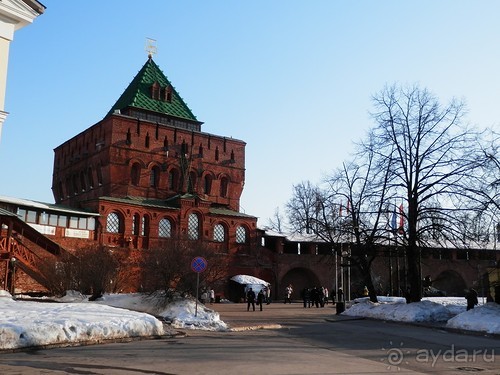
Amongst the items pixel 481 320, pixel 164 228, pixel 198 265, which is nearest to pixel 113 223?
pixel 164 228

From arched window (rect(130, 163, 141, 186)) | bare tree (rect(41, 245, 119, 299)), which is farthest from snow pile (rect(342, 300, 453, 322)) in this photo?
arched window (rect(130, 163, 141, 186))

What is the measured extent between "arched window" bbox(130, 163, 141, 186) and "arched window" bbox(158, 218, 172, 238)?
Result: 4.95m

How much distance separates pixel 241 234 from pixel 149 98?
16660mm

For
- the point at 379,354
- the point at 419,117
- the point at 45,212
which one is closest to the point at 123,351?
Answer: the point at 379,354

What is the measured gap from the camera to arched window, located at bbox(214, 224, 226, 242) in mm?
49562

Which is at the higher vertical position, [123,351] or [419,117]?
[419,117]

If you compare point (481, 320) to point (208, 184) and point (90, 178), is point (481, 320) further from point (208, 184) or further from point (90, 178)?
point (90, 178)

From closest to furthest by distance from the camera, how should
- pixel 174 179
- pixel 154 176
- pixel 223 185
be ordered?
pixel 154 176
pixel 174 179
pixel 223 185

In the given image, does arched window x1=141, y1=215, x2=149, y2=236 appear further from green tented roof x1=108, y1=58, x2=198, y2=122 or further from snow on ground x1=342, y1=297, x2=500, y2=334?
snow on ground x1=342, y1=297, x2=500, y2=334

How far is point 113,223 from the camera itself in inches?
1731

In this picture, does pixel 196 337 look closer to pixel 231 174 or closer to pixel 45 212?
pixel 45 212

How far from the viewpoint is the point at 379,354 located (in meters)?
13.9

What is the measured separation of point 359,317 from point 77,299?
1386 centimetres

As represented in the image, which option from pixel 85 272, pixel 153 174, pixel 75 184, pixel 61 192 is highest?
pixel 153 174
